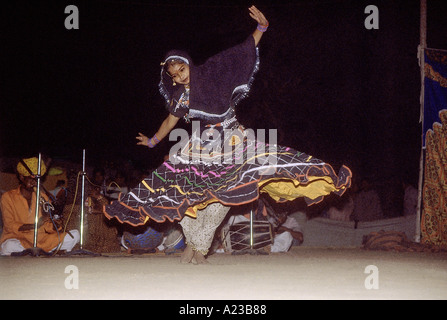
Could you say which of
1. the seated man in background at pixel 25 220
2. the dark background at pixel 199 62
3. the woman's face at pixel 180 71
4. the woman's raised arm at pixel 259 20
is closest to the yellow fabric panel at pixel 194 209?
the woman's face at pixel 180 71

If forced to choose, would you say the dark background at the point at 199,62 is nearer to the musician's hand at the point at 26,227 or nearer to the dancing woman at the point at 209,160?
the musician's hand at the point at 26,227

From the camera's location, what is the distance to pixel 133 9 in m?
13.0

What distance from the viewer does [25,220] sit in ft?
25.0

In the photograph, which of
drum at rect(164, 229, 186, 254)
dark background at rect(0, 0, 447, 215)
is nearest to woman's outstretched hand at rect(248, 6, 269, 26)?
drum at rect(164, 229, 186, 254)

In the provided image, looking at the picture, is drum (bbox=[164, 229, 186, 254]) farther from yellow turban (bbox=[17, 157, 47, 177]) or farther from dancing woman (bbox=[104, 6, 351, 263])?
dancing woman (bbox=[104, 6, 351, 263])

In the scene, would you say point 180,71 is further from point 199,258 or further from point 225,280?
point 225,280

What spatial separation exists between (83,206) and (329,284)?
4419 millimetres

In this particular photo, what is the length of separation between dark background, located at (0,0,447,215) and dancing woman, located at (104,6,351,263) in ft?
21.8

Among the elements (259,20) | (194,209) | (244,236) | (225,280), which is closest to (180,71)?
(259,20)

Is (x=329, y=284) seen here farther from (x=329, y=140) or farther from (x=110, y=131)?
(x=329, y=140)

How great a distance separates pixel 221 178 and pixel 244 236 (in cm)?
283

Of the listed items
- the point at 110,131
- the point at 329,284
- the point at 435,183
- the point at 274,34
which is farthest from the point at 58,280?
the point at 274,34

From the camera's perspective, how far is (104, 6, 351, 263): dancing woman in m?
Result: 5.27

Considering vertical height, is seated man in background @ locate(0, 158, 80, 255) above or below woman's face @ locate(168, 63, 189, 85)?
below
